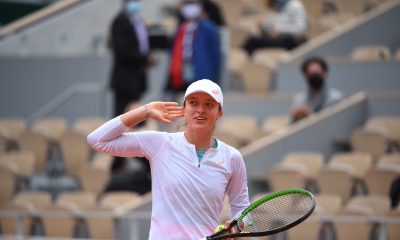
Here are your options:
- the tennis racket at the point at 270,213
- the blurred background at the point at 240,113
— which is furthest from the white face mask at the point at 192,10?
the tennis racket at the point at 270,213

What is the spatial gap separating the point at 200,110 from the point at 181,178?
1.09ft

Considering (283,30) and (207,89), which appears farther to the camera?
(283,30)

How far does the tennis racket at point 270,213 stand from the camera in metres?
5.33

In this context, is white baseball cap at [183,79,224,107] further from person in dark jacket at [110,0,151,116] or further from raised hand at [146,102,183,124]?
person in dark jacket at [110,0,151,116]

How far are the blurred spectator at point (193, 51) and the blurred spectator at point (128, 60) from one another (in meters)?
0.38

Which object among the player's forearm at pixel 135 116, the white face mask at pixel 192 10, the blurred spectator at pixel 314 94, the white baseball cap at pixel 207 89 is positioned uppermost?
the white face mask at pixel 192 10

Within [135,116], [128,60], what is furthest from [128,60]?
[135,116]

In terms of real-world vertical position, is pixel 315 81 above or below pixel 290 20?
below

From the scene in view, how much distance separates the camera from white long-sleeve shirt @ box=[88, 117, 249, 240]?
18.3 ft

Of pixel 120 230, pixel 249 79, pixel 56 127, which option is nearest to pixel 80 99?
pixel 56 127

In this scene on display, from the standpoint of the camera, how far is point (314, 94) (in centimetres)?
1284

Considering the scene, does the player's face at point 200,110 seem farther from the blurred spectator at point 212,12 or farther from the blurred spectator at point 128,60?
the blurred spectator at point 212,12

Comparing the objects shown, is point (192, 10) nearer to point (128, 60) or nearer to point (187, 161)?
point (128, 60)

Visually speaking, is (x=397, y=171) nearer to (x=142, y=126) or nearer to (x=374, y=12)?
(x=142, y=126)
